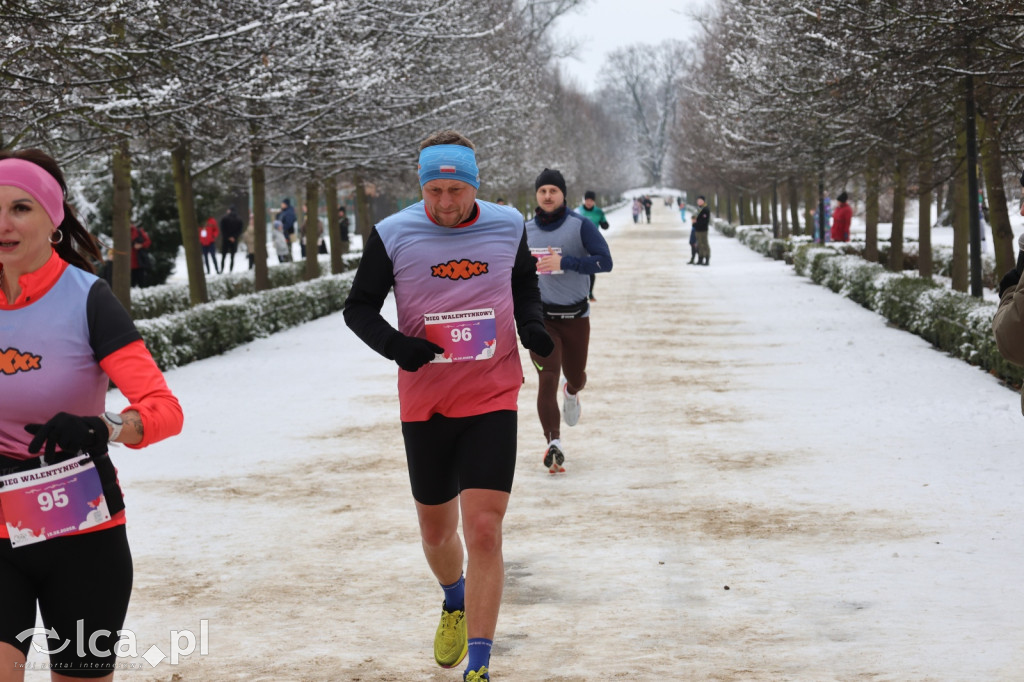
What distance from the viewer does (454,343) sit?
4.66 metres

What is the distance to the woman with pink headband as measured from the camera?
9.94ft

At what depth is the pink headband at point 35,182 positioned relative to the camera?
122 inches

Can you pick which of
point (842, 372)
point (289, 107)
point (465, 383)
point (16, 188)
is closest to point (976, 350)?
point (842, 372)

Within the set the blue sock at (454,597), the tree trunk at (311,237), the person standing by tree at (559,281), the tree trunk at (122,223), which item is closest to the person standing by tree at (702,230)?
the tree trunk at (311,237)

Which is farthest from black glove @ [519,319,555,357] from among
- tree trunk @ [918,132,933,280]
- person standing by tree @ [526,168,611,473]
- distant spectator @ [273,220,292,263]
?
distant spectator @ [273,220,292,263]

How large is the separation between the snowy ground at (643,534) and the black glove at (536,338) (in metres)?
1.12

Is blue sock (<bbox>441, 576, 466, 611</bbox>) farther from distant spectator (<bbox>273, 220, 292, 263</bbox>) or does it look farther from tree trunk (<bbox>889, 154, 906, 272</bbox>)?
distant spectator (<bbox>273, 220, 292, 263</bbox>)

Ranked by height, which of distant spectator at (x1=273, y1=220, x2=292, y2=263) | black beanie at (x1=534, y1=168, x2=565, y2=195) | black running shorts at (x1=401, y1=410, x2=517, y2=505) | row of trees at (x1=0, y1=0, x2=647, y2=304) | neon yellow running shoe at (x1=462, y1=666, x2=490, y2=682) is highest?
row of trees at (x1=0, y1=0, x2=647, y2=304)

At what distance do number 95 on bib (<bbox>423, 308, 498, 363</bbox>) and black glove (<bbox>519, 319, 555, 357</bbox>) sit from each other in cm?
12

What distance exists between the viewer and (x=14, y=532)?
9.93 ft

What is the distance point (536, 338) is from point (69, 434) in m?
2.17

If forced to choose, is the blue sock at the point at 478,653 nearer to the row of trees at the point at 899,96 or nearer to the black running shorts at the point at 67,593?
the black running shorts at the point at 67,593

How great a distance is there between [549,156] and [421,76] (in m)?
35.6

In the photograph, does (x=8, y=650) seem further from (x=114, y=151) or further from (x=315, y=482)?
(x=114, y=151)
